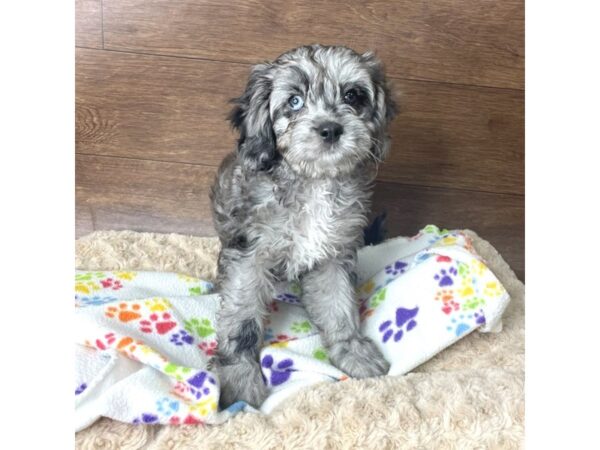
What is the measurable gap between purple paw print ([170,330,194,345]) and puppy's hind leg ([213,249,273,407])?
16 cm

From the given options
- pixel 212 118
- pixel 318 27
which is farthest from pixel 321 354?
pixel 318 27

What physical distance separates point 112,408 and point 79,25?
1.87 meters

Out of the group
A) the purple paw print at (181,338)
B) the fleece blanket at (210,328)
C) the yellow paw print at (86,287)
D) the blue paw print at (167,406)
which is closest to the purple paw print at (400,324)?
the fleece blanket at (210,328)

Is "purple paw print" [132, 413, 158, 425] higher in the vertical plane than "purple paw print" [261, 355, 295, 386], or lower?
higher

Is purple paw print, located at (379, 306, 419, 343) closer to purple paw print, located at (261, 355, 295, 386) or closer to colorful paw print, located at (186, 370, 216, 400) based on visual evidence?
purple paw print, located at (261, 355, 295, 386)

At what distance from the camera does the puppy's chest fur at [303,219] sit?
81.6 inches

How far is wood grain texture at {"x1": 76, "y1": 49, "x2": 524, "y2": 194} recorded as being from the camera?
116 inches

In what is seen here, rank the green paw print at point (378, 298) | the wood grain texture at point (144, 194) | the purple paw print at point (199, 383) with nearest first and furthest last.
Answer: the purple paw print at point (199, 383)
the green paw print at point (378, 298)
the wood grain texture at point (144, 194)

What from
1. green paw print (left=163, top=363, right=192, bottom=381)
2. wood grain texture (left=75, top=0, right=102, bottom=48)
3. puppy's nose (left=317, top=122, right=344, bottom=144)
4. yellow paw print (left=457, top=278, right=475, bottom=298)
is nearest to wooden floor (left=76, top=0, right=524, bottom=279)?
wood grain texture (left=75, top=0, right=102, bottom=48)

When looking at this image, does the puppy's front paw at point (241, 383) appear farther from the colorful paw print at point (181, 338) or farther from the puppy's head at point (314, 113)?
the puppy's head at point (314, 113)

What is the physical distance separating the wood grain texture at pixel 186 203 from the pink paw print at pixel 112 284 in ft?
2.06

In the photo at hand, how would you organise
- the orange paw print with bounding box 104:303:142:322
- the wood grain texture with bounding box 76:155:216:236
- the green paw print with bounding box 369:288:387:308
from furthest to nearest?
1. the wood grain texture with bounding box 76:155:216:236
2. the green paw print with bounding box 369:288:387:308
3. the orange paw print with bounding box 104:303:142:322
